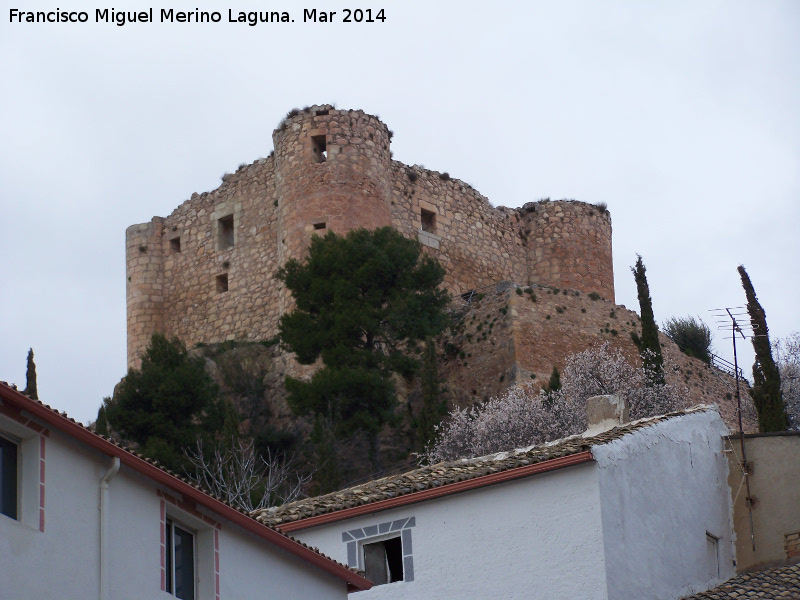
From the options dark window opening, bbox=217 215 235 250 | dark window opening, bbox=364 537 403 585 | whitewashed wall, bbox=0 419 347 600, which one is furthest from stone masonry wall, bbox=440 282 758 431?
whitewashed wall, bbox=0 419 347 600

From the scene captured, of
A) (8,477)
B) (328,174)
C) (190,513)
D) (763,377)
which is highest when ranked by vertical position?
(328,174)

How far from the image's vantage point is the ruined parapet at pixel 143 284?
42812 millimetres

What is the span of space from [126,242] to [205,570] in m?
30.5

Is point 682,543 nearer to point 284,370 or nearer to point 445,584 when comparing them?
point 445,584

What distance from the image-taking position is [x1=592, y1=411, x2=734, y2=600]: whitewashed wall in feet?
61.3

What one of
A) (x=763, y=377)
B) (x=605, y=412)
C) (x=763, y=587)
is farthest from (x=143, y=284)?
(x=763, y=587)

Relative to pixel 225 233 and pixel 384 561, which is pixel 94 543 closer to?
pixel 384 561

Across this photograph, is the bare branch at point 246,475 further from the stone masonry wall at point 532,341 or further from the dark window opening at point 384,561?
the dark window opening at point 384,561

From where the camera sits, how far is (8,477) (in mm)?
12430

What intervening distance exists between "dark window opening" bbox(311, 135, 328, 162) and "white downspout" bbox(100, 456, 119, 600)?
25830 millimetres

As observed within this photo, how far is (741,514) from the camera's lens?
22.9 m

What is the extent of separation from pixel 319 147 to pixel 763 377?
13728 millimetres

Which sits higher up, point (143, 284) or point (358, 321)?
point (143, 284)

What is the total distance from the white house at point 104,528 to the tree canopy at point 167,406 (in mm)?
16490
